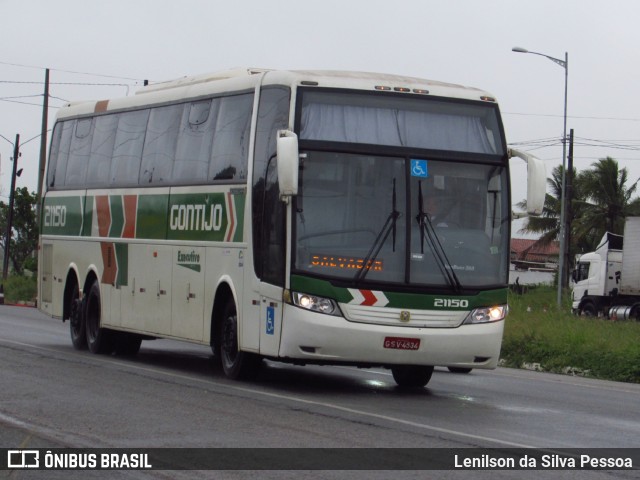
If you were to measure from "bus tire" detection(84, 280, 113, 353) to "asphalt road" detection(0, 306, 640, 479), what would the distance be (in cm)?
60

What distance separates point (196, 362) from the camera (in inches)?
760

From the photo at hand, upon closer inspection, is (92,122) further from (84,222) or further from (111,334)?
(111,334)

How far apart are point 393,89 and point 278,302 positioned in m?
2.76

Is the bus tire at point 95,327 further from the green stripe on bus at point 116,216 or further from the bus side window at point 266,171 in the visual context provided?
the bus side window at point 266,171

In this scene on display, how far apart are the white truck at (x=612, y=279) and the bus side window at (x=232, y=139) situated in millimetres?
31085

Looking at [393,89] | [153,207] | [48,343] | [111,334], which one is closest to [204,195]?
[153,207]

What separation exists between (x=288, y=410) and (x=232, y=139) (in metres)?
4.68

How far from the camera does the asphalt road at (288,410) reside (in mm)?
10148

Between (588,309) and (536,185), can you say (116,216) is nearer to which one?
(536,185)

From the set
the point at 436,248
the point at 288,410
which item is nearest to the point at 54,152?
the point at 436,248

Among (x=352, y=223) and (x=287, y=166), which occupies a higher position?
(x=287, y=166)

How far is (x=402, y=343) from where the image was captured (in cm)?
1403

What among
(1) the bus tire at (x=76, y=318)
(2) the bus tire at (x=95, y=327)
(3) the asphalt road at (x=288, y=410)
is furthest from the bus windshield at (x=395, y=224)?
(1) the bus tire at (x=76, y=318)

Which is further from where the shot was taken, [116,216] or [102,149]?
[102,149]
